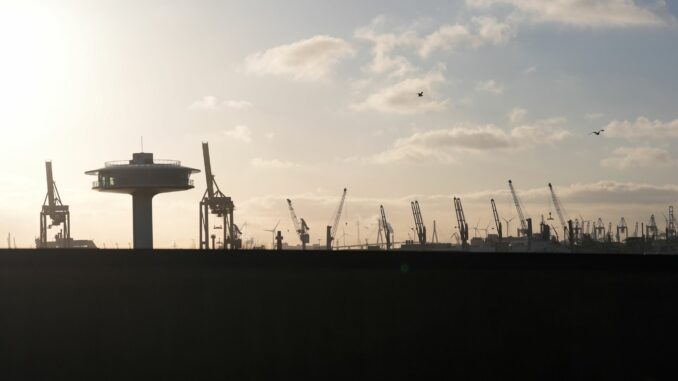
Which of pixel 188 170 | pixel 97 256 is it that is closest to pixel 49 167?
pixel 188 170

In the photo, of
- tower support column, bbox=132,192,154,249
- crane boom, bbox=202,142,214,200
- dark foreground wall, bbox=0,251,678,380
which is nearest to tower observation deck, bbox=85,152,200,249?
tower support column, bbox=132,192,154,249

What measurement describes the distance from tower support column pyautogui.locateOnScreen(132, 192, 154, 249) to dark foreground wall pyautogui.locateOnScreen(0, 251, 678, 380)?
89.4 meters

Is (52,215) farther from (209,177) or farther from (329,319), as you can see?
(329,319)

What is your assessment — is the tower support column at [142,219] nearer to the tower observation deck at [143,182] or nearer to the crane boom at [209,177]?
the tower observation deck at [143,182]

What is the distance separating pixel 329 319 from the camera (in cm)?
4478

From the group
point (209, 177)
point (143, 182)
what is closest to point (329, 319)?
point (143, 182)

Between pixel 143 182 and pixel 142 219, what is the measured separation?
6007mm

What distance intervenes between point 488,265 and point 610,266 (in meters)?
6.20

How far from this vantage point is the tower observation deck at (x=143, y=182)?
133500 mm

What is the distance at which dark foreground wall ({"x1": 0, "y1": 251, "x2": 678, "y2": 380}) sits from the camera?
43.6m

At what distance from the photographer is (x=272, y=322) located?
44.6 m

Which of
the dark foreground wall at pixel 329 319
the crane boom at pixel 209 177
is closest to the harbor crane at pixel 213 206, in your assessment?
the crane boom at pixel 209 177

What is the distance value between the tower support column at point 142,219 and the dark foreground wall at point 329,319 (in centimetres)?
8944

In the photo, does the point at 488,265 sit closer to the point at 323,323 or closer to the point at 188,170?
the point at 323,323
